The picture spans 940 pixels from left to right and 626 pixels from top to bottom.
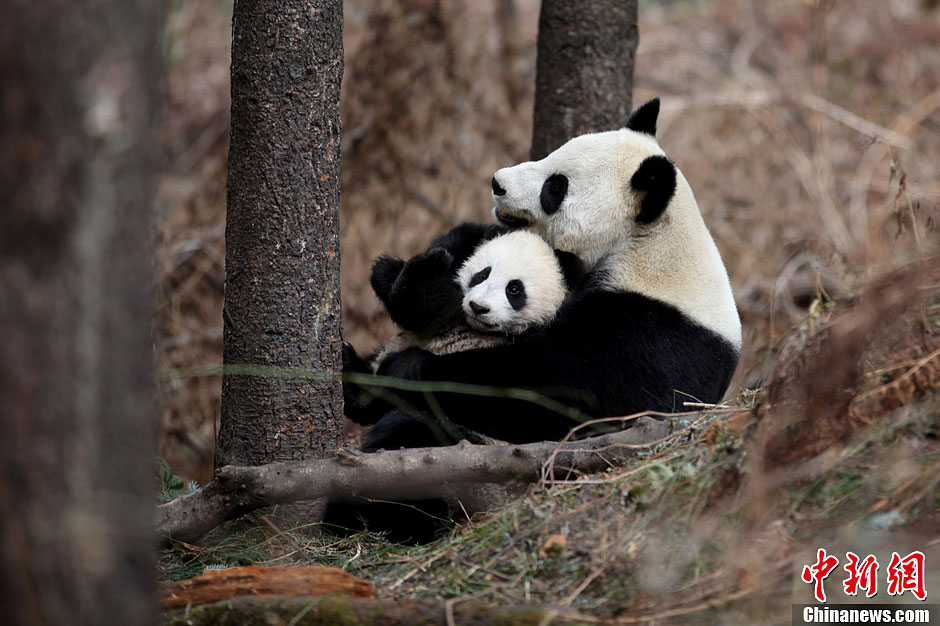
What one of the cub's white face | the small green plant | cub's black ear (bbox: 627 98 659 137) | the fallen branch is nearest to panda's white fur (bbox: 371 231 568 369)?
the cub's white face

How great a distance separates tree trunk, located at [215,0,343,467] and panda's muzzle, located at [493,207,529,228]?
101 centimetres

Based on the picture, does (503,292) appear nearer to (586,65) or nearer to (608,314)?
(608,314)

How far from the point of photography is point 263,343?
9.93 feet

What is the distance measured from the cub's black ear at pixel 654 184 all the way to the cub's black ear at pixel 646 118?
0.35 m

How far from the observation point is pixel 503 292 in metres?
3.58

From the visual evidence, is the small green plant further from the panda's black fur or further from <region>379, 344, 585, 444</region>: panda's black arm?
<region>379, 344, 585, 444</region>: panda's black arm

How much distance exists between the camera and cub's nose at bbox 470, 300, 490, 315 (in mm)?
3521

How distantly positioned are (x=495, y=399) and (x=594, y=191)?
964 millimetres

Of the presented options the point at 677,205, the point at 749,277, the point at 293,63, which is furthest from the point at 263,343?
the point at 749,277

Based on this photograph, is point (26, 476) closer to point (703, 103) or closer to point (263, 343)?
point (263, 343)

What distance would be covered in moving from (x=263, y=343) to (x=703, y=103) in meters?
7.12

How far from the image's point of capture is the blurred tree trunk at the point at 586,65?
460 centimetres

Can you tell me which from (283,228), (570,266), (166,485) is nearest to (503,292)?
(570,266)

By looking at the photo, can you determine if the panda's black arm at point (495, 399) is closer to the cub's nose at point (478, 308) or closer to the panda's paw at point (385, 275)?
the cub's nose at point (478, 308)
